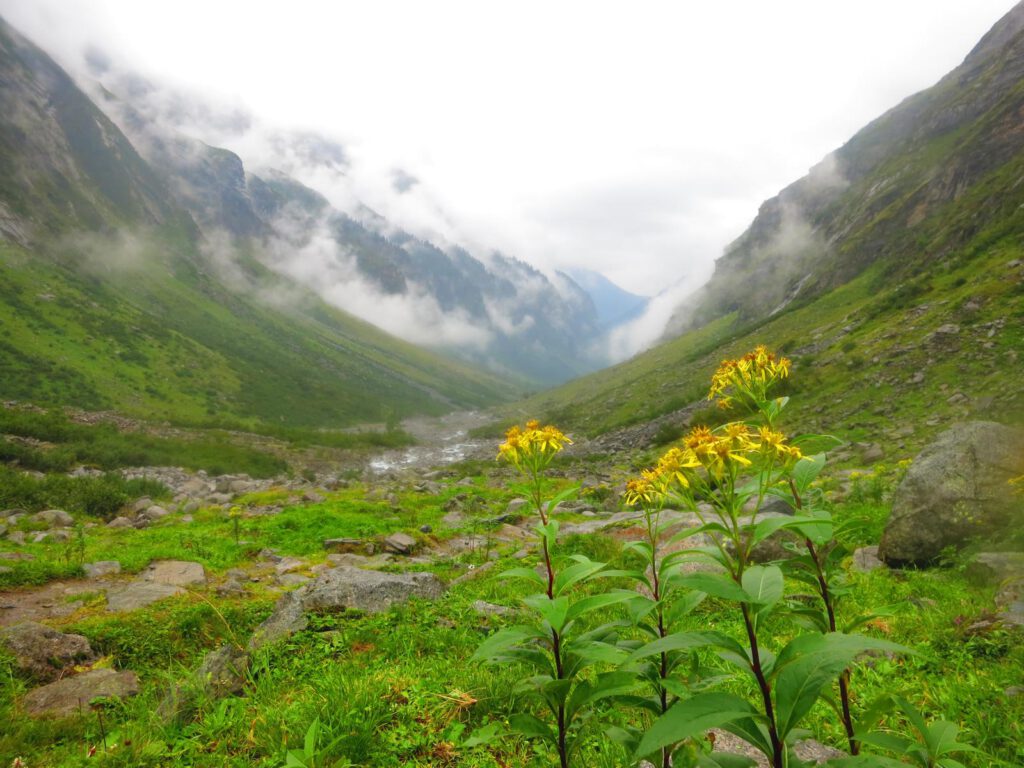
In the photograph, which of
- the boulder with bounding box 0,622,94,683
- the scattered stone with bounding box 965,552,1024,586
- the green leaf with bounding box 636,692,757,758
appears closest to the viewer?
the green leaf with bounding box 636,692,757,758

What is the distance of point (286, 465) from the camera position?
38562 mm

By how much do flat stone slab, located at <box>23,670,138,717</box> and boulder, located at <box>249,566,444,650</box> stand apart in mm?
1249

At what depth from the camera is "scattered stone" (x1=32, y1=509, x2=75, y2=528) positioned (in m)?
14.6

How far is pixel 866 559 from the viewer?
860cm

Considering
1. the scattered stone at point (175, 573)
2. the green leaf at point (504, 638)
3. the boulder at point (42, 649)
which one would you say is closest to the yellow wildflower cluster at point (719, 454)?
the green leaf at point (504, 638)

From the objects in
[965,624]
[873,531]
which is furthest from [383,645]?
[873,531]

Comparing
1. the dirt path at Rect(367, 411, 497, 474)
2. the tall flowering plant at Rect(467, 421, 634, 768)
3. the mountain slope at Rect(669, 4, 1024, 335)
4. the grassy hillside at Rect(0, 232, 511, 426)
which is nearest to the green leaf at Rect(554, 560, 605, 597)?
the tall flowering plant at Rect(467, 421, 634, 768)

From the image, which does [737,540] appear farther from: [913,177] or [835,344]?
[913,177]

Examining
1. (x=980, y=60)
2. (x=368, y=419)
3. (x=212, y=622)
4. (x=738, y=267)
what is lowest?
(x=368, y=419)

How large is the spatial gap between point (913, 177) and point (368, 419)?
10385cm

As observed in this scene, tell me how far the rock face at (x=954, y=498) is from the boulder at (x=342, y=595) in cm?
771

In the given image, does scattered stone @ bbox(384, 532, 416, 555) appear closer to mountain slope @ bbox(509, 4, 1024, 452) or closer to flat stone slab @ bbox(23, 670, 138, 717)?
flat stone slab @ bbox(23, 670, 138, 717)

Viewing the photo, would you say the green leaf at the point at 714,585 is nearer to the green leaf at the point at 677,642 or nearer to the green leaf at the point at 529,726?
the green leaf at the point at 677,642

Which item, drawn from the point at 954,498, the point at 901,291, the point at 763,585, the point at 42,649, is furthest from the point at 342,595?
the point at 901,291
